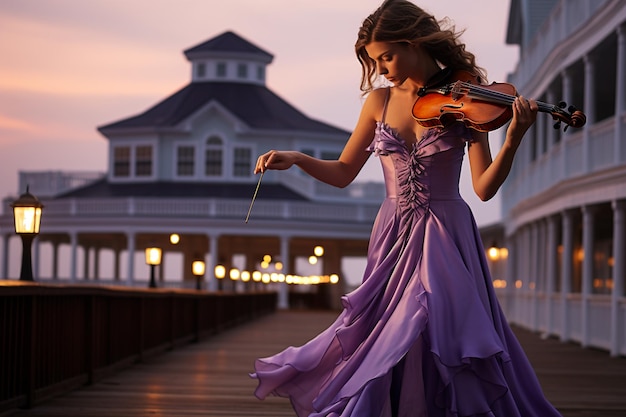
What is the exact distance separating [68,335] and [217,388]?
61.8 inches

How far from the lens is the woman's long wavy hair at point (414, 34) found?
5484mm

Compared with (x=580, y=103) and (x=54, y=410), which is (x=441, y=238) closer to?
(x=54, y=410)

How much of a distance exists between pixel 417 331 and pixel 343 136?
196ft

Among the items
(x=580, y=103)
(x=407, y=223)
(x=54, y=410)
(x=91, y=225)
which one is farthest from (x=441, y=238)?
(x=91, y=225)

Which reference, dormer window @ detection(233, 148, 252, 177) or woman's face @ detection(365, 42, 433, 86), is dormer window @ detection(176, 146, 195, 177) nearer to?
dormer window @ detection(233, 148, 252, 177)

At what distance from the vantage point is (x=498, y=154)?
5250 mm

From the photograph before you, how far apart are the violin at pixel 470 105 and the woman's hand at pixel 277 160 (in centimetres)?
55

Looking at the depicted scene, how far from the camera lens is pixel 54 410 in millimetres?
9266

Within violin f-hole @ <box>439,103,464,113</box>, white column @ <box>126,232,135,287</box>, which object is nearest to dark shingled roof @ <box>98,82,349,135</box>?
white column @ <box>126,232,135,287</box>

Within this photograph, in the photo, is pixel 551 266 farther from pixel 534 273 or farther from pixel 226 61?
pixel 226 61

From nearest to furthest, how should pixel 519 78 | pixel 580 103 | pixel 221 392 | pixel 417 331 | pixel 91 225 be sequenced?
pixel 417 331
pixel 221 392
pixel 580 103
pixel 519 78
pixel 91 225

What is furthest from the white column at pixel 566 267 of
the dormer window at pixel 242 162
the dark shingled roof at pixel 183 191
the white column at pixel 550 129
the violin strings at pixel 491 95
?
the dormer window at pixel 242 162

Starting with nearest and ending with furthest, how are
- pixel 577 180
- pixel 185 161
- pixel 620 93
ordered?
pixel 620 93 < pixel 577 180 < pixel 185 161

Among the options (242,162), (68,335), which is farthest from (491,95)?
(242,162)
